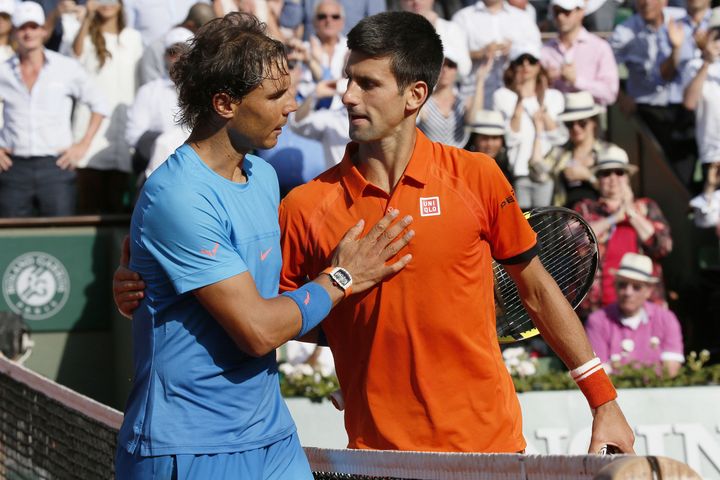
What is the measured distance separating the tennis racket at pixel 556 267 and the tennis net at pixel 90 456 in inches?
32.7

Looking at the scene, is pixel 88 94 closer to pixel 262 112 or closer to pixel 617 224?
pixel 617 224

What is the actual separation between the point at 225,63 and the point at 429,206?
2.59 feet

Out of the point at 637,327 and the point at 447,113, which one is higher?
the point at 447,113

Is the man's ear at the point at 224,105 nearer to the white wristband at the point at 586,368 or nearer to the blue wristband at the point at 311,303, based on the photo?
the blue wristband at the point at 311,303

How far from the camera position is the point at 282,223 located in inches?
149

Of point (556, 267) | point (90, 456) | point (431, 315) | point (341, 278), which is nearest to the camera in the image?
point (341, 278)

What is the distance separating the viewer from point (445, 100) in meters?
9.12

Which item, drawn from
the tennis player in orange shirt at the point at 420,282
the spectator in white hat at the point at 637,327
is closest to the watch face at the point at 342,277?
the tennis player in orange shirt at the point at 420,282

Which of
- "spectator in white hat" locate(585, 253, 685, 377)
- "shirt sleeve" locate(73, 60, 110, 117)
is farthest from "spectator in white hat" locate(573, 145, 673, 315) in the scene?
"shirt sleeve" locate(73, 60, 110, 117)

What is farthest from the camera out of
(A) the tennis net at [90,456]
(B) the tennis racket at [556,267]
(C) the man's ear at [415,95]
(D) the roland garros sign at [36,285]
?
(D) the roland garros sign at [36,285]

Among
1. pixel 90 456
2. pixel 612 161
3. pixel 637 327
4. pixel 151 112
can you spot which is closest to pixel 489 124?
pixel 612 161

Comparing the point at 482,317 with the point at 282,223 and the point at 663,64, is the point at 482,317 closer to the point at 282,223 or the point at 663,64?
the point at 282,223

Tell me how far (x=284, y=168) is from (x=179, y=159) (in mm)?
5328

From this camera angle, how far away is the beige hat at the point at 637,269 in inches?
332
